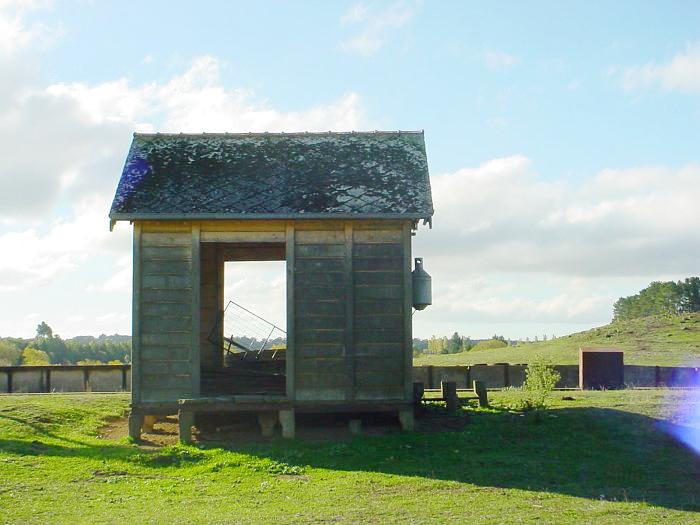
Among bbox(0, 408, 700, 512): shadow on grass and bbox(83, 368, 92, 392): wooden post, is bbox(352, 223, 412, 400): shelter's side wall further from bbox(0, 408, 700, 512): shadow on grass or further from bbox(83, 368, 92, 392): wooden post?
bbox(83, 368, 92, 392): wooden post

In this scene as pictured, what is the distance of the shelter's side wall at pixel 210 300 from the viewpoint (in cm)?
2377

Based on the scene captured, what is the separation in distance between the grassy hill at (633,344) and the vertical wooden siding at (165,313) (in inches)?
1004

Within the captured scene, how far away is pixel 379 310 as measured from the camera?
1927cm

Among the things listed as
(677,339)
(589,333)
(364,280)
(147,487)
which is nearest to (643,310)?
(589,333)

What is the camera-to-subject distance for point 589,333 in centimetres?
5528

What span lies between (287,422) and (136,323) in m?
3.82

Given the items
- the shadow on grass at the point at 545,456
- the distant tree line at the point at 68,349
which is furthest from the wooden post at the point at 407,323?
the distant tree line at the point at 68,349

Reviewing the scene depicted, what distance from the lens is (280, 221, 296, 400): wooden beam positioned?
18969mm

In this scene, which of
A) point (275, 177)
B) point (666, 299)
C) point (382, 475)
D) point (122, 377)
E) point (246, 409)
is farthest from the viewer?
point (666, 299)

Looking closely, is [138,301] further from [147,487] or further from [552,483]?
[552,483]

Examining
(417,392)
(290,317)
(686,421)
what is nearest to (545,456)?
(686,421)

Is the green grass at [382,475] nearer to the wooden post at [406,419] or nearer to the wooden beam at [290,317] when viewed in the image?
the wooden post at [406,419]

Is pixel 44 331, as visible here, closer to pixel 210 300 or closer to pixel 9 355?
pixel 9 355

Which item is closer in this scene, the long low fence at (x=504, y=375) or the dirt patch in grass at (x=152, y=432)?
the dirt patch in grass at (x=152, y=432)
